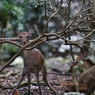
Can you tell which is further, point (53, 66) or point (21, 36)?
point (53, 66)

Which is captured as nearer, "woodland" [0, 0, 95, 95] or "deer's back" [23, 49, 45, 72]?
"woodland" [0, 0, 95, 95]

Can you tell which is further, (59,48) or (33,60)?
(59,48)

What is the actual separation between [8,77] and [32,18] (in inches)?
218

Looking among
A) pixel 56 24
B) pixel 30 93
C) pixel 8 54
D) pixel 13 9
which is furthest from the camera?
pixel 56 24

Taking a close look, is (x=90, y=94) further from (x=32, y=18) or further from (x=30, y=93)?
(x=32, y=18)

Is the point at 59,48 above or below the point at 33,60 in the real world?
below

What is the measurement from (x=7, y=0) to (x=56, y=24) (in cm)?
477

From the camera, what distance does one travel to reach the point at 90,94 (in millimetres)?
7062

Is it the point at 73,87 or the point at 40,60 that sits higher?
the point at 40,60

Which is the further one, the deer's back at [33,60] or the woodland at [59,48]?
the deer's back at [33,60]

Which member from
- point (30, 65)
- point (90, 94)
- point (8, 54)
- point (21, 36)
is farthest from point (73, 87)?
point (8, 54)

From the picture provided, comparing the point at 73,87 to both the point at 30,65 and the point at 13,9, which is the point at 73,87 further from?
the point at 13,9

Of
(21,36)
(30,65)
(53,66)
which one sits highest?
(21,36)

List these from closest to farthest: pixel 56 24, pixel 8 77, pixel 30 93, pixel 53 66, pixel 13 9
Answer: pixel 30 93
pixel 8 77
pixel 13 9
pixel 53 66
pixel 56 24
